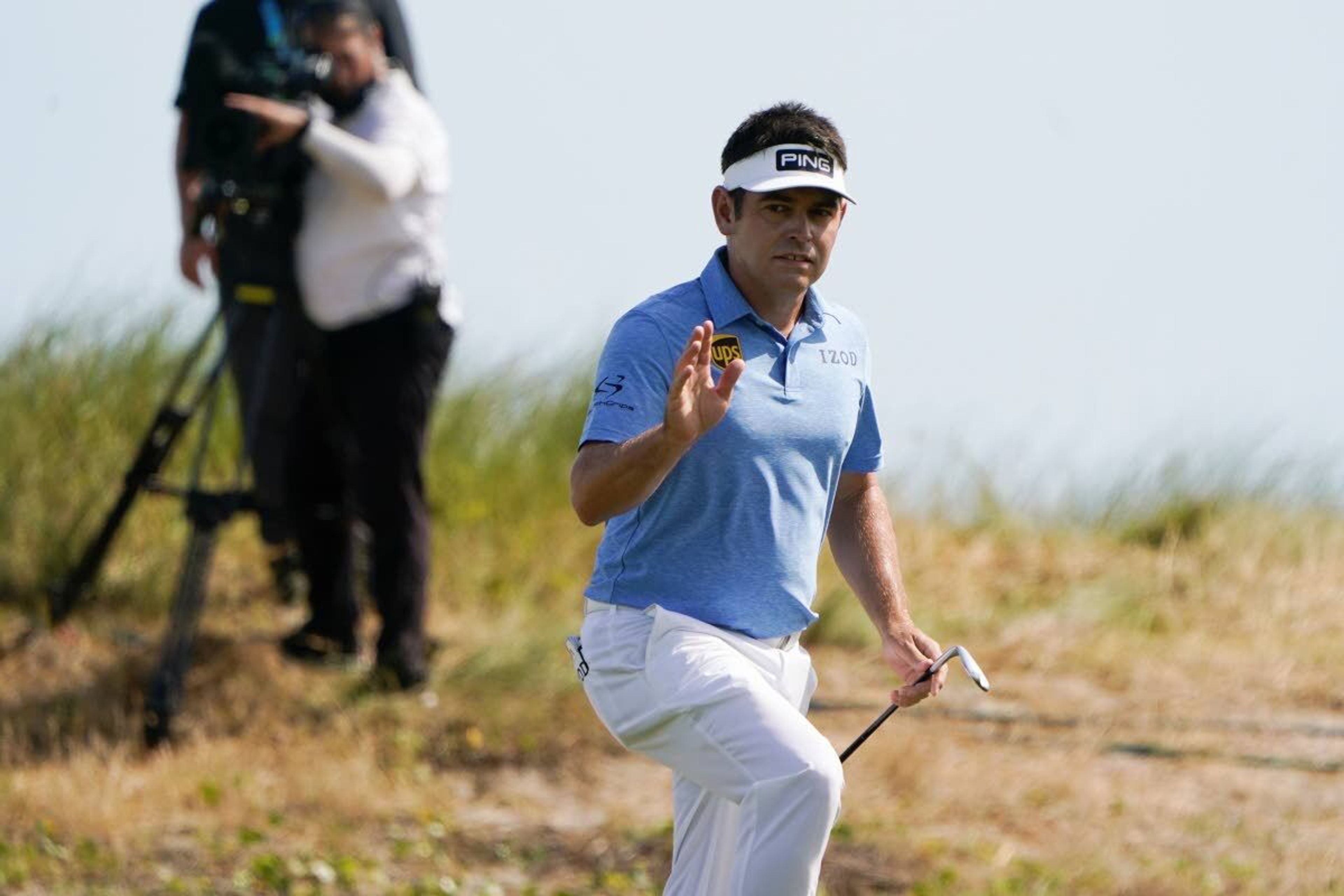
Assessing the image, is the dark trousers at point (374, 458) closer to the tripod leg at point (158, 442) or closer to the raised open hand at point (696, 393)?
the tripod leg at point (158, 442)

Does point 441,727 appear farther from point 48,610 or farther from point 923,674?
point 923,674

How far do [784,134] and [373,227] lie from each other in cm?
→ 351

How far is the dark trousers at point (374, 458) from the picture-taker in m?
7.87

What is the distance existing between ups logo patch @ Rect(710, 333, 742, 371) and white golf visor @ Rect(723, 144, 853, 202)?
0.94ft

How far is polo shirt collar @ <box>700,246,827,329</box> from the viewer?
14.7ft

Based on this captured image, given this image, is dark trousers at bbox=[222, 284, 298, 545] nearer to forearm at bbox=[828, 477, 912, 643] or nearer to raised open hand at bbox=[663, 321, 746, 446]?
forearm at bbox=[828, 477, 912, 643]

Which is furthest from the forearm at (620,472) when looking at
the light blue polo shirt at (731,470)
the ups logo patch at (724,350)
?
the ups logo patch at (724,350)

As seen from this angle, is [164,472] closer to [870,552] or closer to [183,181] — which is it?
[183,181]

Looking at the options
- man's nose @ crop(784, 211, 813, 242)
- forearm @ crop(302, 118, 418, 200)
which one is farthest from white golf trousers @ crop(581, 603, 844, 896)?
forearm @ crop(302, 118, 418, 200)

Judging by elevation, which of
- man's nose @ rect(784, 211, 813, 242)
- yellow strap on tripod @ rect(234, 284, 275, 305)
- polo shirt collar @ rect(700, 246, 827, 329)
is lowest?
yellow strap on tripod @ rect(234, 284, 275, 305)

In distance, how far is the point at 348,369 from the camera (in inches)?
313

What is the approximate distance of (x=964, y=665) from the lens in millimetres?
4422

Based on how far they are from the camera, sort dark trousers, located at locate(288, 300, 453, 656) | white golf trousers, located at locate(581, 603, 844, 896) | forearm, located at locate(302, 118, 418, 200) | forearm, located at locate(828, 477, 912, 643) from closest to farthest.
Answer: white golf trousers, located at locate(581, 603, 844, 896) → forearm, located at locate(828, 477, 912, 643) → forearm, located at locate(302, 118, 418, 200) → dark trousers, located at locate(288, 300, 453, 656)

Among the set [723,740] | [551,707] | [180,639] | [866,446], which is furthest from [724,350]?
[551,707]
